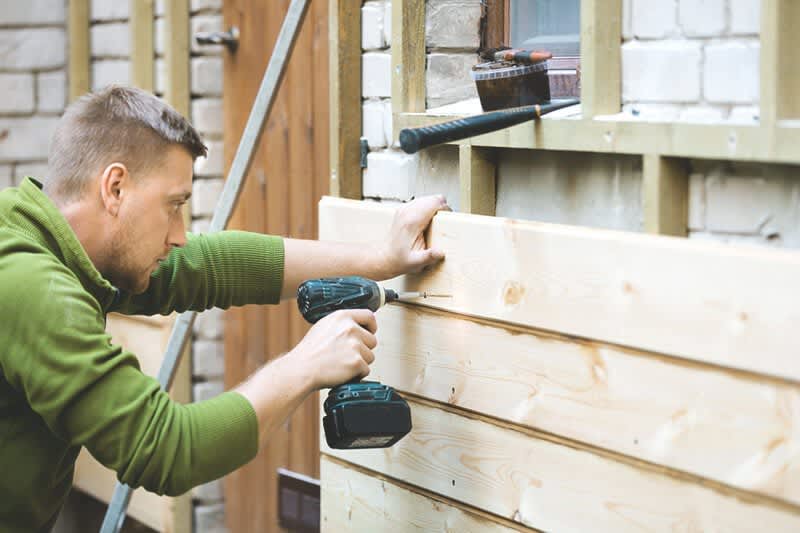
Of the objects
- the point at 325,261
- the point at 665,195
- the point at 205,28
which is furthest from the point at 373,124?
the point at 205,28

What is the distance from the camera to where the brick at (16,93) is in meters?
4.84

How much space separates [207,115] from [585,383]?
103 inches

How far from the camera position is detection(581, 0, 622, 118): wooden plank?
2160 mm

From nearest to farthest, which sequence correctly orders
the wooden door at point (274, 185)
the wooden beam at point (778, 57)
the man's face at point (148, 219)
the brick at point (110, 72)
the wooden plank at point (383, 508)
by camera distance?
1. the wooden beam at point (778, 57)
2. the man's face at point (148, 219)
3. the wooden plank at point (383, 508)
4. the wooden door at point (274, 185)
5. the brick at point (110, 72)

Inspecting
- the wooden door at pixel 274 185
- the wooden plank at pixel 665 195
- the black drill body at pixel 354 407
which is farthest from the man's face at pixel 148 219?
the wooden door at pixel 274 185

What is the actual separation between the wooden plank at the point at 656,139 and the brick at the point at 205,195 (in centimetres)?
205

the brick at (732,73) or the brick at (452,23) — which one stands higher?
the brick at (452,23)

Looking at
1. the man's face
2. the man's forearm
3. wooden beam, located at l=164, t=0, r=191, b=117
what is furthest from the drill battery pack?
wooden beam, located at l=164, t=0, r=191, b=117

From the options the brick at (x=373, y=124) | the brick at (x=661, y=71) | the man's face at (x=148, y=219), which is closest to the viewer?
the brick at (x=661, y=71)

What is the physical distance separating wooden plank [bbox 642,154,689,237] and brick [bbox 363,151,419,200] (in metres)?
0.84

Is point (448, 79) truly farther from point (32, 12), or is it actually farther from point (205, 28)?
point (32, 12)

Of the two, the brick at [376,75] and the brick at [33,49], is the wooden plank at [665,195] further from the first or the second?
the brick at [33,49]

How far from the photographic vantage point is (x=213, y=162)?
4.29 m

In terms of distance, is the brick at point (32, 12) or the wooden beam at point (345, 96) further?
the brick at point (32, 12)
